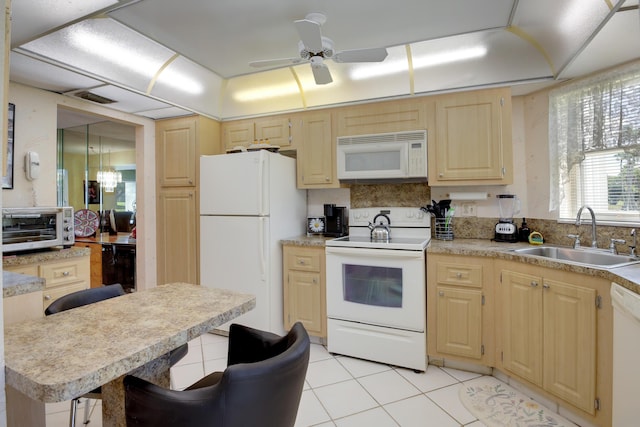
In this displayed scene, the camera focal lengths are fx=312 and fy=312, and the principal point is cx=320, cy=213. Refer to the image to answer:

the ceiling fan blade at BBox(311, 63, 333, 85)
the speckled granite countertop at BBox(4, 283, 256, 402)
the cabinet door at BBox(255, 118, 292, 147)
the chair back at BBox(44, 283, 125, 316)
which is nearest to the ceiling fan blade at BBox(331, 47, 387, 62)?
the ceiling fan blade at BBox(311, 63, 333, 85)

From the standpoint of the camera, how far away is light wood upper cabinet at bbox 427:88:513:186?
8.23 ft

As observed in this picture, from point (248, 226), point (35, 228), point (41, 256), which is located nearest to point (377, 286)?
point (248, 226)

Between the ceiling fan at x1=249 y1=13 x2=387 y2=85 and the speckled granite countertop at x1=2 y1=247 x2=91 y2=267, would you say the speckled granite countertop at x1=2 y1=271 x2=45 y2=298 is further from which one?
the ceiling fan at x1=249 y1=13 x2=387 y2=85

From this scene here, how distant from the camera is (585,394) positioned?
66.3 inches

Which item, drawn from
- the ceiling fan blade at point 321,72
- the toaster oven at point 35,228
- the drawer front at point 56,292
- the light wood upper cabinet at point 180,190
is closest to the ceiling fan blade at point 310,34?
the ceiling fan blade at point 321,72

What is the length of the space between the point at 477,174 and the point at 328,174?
130 cm

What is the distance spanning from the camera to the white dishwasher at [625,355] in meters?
1.31

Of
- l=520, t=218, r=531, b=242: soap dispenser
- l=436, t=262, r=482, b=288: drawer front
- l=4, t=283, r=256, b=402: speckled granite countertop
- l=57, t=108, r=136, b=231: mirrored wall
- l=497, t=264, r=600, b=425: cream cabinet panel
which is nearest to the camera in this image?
l=4, t=283, r=256, b=402: speckled granite countertop

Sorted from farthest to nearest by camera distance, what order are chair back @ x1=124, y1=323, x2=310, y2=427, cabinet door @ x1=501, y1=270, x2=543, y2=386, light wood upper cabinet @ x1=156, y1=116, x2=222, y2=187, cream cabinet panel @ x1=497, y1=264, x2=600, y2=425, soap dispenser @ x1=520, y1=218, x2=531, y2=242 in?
light wood upper cabinet @ x1=156, y1=116, x2=222, y2=187 < soap dispenser @ x1=520, y1=218, x2=531, y2=242 < cabinet door @ x1=501, y1=270, x2=543, y2=386 < cream cabinet panel @ x1=497, y1=264, x2=600, y2=425 < chair back @ x1=124, y1=323, x2=310, y2=427

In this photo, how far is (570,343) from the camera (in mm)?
1758

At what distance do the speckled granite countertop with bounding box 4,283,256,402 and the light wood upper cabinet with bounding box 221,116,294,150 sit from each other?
7.08 feet

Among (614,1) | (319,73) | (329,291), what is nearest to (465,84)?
(614,1)

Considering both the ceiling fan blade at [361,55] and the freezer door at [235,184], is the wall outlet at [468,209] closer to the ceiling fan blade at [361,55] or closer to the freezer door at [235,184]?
the ceiling fan blade at [361,55]

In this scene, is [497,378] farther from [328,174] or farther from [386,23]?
[386,23]
